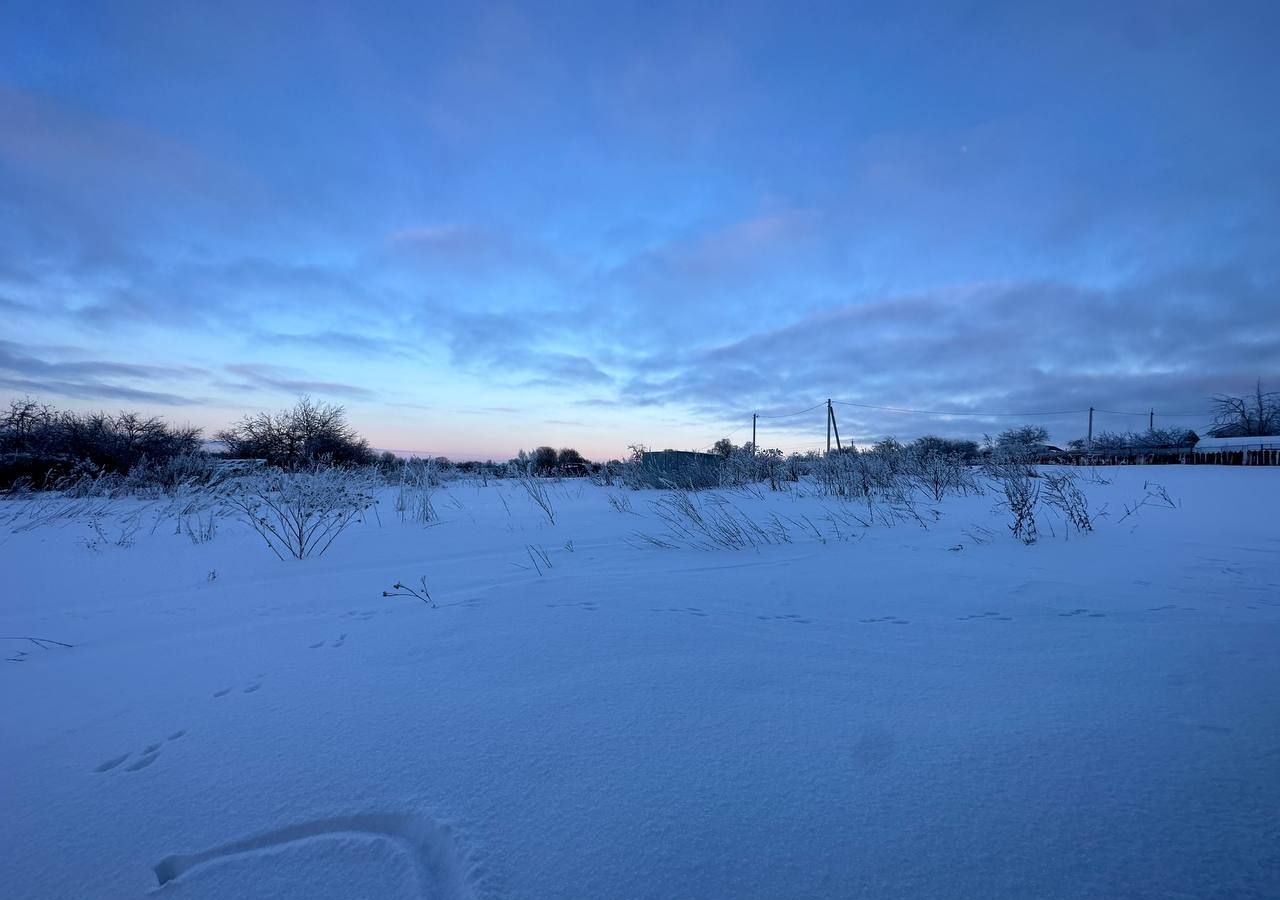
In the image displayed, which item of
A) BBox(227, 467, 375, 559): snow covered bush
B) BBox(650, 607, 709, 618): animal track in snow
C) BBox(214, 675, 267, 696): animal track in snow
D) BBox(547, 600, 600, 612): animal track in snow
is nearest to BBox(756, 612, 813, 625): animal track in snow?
BBox(650, 607, 709, 618): animal track in snow

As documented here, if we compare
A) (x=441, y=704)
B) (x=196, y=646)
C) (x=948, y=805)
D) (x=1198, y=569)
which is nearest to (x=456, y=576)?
(x=196, y=646)

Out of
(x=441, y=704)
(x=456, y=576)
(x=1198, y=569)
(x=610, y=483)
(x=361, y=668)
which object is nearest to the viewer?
(x=441, y=704)

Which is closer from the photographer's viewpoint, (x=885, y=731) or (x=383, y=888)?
(x=383, y=888)

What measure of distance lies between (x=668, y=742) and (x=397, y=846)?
0.60 m

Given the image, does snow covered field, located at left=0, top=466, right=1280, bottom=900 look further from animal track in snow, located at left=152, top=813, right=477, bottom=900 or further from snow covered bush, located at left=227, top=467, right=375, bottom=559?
snow covered bush, located at left=227, top=467, right=375, bottom=559

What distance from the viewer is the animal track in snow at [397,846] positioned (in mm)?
893

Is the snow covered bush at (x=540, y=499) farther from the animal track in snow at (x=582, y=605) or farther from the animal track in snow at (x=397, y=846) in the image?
the animal track in snow at (x=397, y=846)

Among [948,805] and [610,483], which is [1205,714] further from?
[610,483]

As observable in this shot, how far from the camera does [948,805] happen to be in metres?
1.00

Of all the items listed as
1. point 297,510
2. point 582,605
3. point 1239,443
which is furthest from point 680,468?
point 1239,443

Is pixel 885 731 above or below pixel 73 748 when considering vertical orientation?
above

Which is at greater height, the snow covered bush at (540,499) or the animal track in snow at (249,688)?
the snow covered bush at (540,499)

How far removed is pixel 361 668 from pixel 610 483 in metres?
11.3

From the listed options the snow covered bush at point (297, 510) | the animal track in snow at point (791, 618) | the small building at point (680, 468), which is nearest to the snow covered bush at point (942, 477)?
the small building at point (680, 468)
